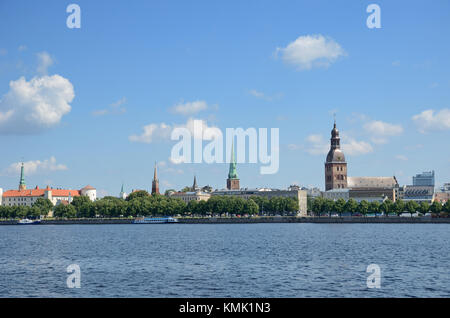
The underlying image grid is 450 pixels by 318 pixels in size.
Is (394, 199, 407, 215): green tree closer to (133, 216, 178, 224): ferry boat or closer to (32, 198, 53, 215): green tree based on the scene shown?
(133, 216, 178, 224): ferry boat

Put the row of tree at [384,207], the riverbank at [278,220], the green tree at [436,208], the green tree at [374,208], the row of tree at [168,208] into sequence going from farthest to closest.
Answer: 1. the row of tree at [168,208]
2. the green tree at [374,208]
3. the row of tree at [384,207]
4. the green tree at [436,208]
5. the riverbank at [278,220]

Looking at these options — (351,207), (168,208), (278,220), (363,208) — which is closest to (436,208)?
(363,208)

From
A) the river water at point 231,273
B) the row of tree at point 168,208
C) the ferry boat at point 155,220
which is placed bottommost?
A: the river water at point 231,273

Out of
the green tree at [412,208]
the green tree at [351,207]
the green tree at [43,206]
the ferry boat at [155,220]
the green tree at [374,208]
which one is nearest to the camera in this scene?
the green tree at [412,208]

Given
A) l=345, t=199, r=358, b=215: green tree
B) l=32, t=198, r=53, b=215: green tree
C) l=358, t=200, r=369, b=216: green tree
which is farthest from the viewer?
l=32, t=198, r=53, b=215: green tree

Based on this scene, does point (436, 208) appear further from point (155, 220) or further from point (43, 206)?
point (43, 206)

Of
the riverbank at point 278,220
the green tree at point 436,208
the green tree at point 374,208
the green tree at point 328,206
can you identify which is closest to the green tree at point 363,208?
the green tree at point 374,208

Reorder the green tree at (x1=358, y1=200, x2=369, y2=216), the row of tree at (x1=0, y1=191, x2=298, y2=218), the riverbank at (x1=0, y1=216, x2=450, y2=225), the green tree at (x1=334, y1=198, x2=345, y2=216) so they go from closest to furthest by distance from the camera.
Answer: the riverbank at (x1=0, y1=216, x2=450, y2=225) → the green tree at (x1=358, y1=200, x2=369, y2=216) → the green tree at (x1=334, y1=198, x2=345, y2=216) → the row of tree at (x1=0, y1=191, x2=298, y2=218)

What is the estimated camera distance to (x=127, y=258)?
4894 cm

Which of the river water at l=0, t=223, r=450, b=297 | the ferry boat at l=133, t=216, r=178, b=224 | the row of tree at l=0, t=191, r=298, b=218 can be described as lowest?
the river water at l=0, t=223, r=450, b=297

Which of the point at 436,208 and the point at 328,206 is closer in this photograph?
the point at 436,208

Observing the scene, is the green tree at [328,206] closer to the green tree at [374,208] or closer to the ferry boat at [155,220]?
the green tree at [374,208]

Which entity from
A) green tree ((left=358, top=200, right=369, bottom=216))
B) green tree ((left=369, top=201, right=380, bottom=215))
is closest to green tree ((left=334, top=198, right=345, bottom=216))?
green tree ((left=358, top=200, right=369, bottom=216))
